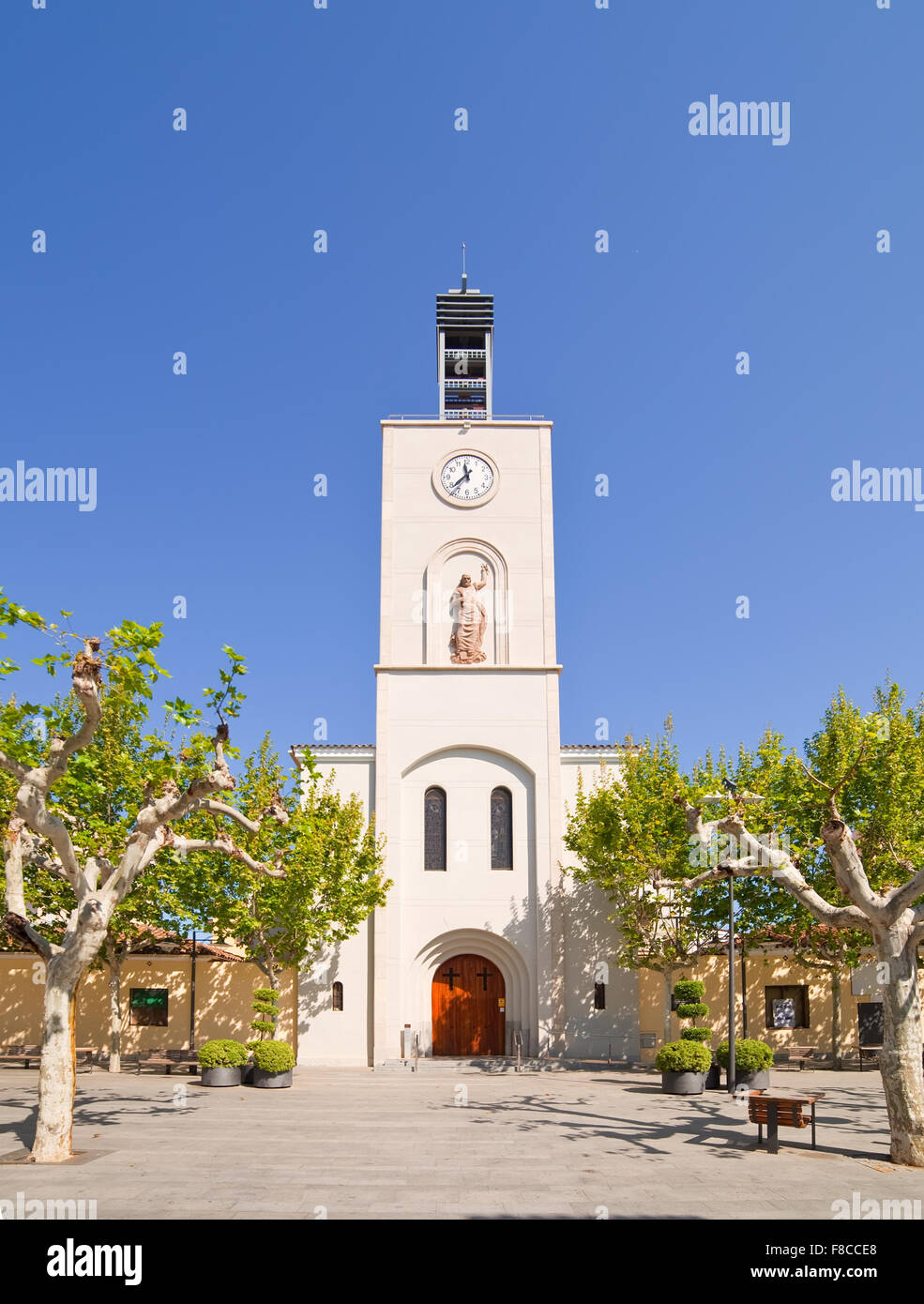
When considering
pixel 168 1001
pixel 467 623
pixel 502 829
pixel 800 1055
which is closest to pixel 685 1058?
pixel 800 1055

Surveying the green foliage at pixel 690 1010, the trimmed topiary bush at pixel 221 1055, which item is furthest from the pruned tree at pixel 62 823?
the green foliage at pixel 690 1010

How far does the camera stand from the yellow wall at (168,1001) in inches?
1296

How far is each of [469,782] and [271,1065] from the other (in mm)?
11066

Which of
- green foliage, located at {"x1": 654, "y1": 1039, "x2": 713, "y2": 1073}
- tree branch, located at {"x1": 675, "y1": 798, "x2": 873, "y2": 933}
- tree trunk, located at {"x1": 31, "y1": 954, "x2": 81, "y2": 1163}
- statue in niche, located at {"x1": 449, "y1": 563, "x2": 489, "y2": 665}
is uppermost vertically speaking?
statue in niche, located at {"x1": 449, "y1": 563, "x2": 489, "y2": 665}

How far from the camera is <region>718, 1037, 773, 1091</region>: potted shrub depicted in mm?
22922

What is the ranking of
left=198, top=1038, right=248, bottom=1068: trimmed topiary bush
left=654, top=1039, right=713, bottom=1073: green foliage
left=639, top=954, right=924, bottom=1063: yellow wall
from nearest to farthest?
1. left=654, top=1039, right=713, bottom=1073: green foliage
2. left=198, top=1038, right=248, bottom=1068: trimmed topiary bush
3. left=639, top=954, right=924, bottom=1063: yellow wall

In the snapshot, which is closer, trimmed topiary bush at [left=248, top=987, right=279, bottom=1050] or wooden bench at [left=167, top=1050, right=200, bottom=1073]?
trimmed topiary bush at [left=248, top=987, right=279, bottom=1050]

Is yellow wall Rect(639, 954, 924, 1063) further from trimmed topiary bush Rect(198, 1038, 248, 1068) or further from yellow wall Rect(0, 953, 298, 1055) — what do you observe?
trimmed topiary bush Rect(198, 1038, 248, 1068)

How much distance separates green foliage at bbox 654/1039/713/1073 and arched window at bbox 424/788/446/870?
1043 centimetres

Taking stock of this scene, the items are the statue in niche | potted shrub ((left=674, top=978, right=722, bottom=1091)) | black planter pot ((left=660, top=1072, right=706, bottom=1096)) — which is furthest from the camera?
the statue in niche

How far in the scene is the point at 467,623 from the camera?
112 ft

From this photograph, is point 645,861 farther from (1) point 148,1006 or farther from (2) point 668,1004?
(1) point 148,1006

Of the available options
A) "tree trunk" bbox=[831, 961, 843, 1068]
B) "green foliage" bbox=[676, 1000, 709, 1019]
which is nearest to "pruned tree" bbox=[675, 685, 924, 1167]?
"tree trunk" bbox=[831, 961, 843, 1068]

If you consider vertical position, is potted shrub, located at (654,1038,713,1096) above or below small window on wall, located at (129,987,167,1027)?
above
